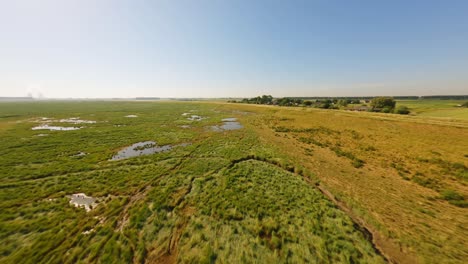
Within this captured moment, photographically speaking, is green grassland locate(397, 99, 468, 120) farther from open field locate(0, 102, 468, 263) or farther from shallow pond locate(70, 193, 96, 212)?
shallow pond locate(70, 193, 96, 212)

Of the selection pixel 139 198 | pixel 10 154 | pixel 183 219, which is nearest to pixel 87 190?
pixel 139 198

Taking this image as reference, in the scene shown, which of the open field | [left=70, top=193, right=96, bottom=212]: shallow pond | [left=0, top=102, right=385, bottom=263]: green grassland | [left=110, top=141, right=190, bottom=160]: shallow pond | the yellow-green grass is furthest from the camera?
[left=110, top=141, right=190, bottom=160]: shallow pond

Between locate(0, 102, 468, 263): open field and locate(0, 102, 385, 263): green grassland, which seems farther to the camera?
locate(0, 102, 468, 263): open field

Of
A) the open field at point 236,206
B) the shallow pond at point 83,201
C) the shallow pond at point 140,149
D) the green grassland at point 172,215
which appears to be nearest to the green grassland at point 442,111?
the open field at point 236,206

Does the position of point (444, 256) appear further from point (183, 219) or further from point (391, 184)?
point (183, 219)

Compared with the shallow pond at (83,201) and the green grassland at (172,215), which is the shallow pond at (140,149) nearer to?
the green grassland at (172,215)

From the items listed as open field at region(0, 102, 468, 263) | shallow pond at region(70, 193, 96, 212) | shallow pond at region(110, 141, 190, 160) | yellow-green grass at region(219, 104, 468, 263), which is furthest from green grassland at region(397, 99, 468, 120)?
shallow pond at region(70, 193, 96, 212)
